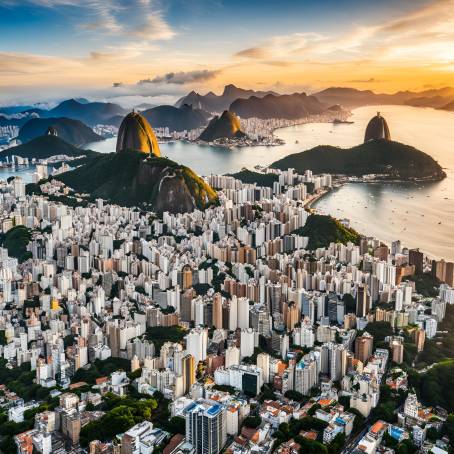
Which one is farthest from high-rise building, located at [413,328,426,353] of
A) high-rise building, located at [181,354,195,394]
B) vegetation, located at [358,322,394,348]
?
high-rise building, located at [181,354,195,394]

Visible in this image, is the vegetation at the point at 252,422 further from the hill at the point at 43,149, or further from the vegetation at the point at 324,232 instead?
the hill at the point at 43,149

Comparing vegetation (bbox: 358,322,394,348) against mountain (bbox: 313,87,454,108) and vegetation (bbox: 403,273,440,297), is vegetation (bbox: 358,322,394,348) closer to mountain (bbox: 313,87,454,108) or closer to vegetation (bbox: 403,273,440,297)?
vegetation (bbox: 403,273,440,297)

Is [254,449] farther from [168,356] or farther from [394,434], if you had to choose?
[168,356]

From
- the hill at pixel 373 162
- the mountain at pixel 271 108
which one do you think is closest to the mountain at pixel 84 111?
the mountain at pixel 271 108

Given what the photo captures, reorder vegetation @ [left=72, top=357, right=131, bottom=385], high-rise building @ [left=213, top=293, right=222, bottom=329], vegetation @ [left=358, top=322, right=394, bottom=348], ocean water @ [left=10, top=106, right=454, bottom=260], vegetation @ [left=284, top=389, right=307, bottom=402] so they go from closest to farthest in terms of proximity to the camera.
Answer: vegetation @ [left=284, top=389, right=307, bottom=402]
vegetation @ [left=72, top=357, right=131, bottom=385]
vegetation @ [left=358, top=322, right=394, bottom=348]
high-rise building @ [left=213, top=293, right=222, bottom=329]
ocean water @ [left=10, top=106, right=454, bottom=260]

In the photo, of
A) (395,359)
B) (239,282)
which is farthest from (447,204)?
(395,359)
